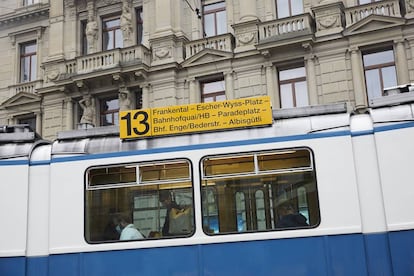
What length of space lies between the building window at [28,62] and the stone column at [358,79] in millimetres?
14884

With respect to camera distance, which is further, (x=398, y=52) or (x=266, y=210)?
(x=398, y=52)

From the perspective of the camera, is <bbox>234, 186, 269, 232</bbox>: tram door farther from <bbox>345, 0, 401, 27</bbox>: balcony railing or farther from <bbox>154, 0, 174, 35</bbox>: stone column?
<bbox>154, 0, 174, 35</bbox>: stone column

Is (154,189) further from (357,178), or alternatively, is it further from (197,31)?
(197,31)

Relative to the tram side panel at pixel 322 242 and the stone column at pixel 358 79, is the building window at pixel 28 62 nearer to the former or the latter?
the stone column at pixel 358 79

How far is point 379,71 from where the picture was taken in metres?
17.9

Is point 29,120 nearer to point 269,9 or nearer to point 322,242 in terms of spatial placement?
point 269,9

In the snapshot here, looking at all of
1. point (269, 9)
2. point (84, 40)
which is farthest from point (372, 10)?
point (84, 40)

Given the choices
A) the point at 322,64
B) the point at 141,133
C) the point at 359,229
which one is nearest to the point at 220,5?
the point at 322,64

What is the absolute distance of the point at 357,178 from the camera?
637 centimetres

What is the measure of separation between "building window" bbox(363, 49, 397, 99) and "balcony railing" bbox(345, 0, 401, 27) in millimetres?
1284

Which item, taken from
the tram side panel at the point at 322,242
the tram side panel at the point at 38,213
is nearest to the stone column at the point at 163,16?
the tram side panel at the point at 38,213

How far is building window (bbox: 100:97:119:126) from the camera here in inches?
849

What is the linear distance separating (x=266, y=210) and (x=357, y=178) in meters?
1.21

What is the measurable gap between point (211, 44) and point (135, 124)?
13.3 metres
